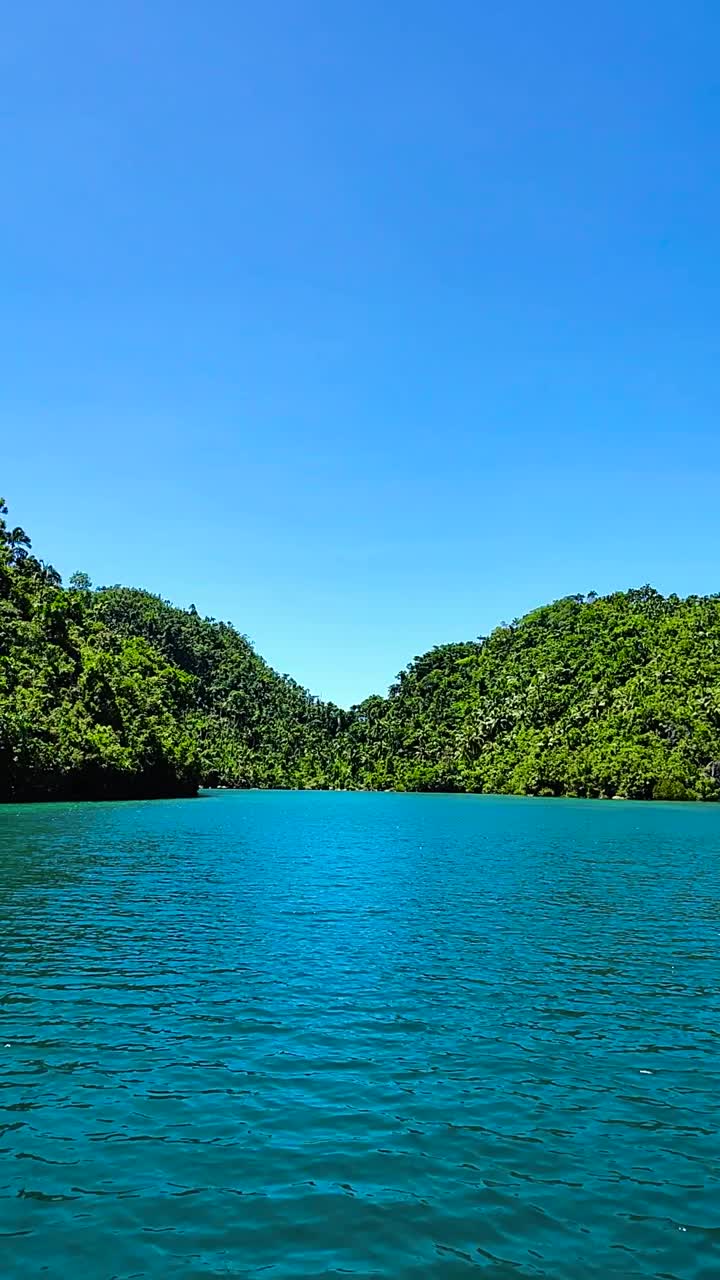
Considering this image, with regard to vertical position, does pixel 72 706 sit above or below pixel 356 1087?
above

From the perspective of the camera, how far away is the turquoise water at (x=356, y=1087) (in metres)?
10.5

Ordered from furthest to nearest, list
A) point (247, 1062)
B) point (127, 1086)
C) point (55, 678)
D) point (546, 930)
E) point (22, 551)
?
1. point (22, 551)
2. point (55, 678)
3. point (546, 930)
4. point (247, 1062)
5. point (127, 1086)

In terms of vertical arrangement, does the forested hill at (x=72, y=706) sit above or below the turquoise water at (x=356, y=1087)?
above

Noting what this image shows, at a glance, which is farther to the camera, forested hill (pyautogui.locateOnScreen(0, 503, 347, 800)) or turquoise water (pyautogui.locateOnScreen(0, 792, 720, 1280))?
forested hill (pyautogui.locateOnScreen(0, 503, 347, 800))

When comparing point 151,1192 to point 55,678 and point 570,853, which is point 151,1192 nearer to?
point 570,853

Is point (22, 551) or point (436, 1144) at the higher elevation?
point (22, 551)

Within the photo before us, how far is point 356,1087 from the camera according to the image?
1559 cm

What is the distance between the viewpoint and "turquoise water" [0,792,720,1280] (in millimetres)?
10547

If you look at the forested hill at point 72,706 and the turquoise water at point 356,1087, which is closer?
the turquoise water at point 356,1087

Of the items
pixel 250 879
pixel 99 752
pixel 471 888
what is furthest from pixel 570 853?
pixel 99 752

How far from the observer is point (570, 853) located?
5881cm

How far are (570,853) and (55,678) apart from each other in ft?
292

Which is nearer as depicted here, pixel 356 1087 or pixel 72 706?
pixel 356 1087

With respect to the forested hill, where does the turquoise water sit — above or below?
below
